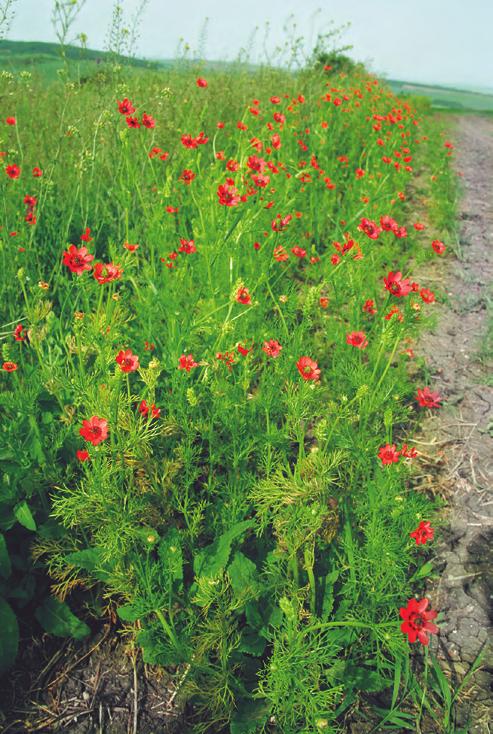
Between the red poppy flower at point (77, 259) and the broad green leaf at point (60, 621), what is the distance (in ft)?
3.60

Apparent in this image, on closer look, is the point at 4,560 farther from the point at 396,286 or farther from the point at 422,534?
the point at 396,286

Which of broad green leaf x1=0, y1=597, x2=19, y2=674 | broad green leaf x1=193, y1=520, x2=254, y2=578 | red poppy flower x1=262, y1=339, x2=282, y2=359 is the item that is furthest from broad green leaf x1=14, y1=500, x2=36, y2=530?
red poppy flower x1=262, y1=339, x2=282, y2=359

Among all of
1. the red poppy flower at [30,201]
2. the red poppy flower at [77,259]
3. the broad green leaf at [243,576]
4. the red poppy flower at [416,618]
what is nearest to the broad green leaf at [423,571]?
the red poppy flower at [416,618]

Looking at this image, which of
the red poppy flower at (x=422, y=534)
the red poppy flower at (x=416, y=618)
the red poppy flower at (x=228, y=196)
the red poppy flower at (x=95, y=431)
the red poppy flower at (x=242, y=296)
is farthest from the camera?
the red poppy flower at (x=228, y=196)

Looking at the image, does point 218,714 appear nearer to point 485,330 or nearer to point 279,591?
point 279,591

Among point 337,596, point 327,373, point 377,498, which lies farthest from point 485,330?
point 337,596

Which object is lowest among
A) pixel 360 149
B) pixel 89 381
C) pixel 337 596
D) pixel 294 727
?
pixel 294 727

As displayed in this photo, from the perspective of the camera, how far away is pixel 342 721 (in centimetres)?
137

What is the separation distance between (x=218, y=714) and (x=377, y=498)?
0.78 metres

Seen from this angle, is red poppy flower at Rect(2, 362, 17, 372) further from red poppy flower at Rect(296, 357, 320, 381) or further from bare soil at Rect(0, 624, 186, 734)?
red poppy flower at Rect(296, 357, 320, 381)

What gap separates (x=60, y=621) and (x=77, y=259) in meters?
1.18

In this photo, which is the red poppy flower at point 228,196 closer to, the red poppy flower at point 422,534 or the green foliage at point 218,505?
the green foliage at point 218,505

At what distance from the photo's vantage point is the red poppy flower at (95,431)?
4.44 feet

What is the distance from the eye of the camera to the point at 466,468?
2182 millimetres
